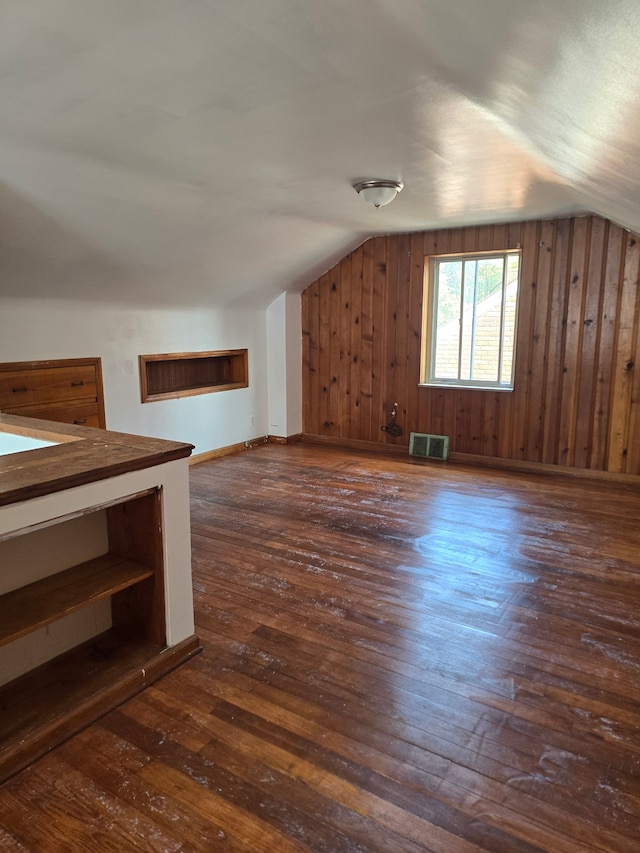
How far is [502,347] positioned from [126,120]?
3.87 m

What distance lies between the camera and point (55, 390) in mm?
3969

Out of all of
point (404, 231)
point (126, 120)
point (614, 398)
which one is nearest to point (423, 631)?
point (126, 120)

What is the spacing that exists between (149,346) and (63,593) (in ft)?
10.4

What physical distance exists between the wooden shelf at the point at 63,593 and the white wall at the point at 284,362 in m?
4.02

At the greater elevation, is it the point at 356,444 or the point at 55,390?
the point at 55,390

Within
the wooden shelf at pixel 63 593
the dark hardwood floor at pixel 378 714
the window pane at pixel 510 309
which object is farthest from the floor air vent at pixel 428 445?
the wooden shelf at pixel 63 593

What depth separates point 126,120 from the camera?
2256 millimetres

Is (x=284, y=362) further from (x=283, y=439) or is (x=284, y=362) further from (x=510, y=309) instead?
(x=510, y=309)

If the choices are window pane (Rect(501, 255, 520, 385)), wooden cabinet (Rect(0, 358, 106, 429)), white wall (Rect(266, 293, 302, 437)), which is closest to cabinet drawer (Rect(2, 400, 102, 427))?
wooden cabinet (Rect(0, 358, 106, 429))

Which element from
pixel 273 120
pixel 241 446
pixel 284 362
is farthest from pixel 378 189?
pixel 241 446

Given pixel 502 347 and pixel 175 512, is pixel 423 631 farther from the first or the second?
pixel 502 347

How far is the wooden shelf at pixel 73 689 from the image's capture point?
172 cm

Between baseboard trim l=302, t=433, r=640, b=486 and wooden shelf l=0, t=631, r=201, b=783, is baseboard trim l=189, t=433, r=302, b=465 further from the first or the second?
wooden shelf l=0, t=631, r=201, b=783

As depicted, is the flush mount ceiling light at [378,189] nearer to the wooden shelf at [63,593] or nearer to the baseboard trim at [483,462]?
the wooden shelf at [63,593]
